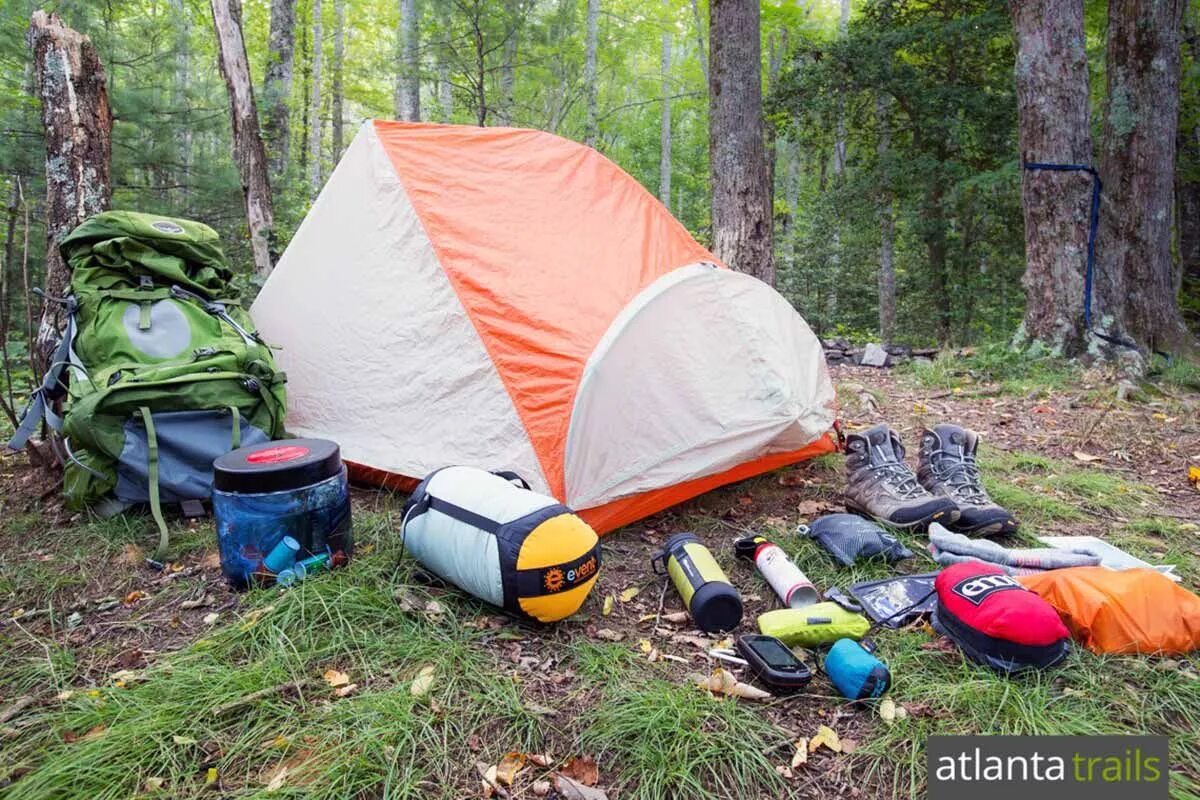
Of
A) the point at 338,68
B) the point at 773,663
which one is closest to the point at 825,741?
the point at 773,663

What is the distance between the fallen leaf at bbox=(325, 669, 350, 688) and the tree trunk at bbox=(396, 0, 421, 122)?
925 cm

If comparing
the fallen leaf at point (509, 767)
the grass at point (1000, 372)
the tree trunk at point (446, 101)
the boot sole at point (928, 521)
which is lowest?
the fallen leaf at point (509, 767)

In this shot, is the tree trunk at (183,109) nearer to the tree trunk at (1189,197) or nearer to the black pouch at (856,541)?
the black pouch at (856,541)

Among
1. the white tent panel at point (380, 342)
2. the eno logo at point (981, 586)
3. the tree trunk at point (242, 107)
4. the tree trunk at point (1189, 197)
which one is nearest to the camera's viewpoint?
the eno logo at point (981, 586)

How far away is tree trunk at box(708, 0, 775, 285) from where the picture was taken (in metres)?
5.48

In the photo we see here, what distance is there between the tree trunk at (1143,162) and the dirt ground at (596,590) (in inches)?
84.9

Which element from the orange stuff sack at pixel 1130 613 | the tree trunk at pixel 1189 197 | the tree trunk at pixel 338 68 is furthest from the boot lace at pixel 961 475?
the tree trunk at pixel 338 68

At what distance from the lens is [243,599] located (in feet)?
7.15

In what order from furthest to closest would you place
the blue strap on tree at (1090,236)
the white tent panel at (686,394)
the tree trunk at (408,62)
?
the tree trunk at (408,62) → the blue strap on tree at (1090,236) → the white tent panel at (686,394)

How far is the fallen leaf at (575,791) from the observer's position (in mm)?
1460

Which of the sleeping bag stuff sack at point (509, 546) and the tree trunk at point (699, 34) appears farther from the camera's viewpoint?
the tree trunk at point (699, 34)

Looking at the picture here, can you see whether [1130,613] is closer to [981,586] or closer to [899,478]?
[981,586]

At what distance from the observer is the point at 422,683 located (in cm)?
177

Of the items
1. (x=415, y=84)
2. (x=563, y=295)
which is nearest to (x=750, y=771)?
(x=563, y=295)
